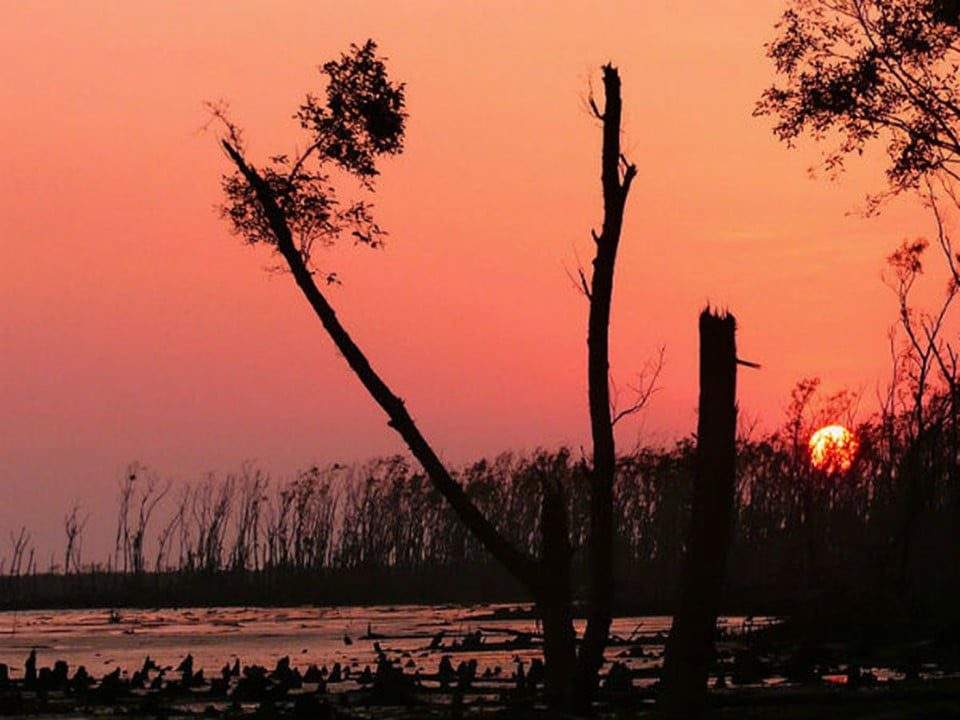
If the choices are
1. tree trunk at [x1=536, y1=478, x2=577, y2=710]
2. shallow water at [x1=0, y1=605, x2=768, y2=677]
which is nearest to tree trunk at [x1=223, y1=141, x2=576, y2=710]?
tree trunk at [x1=536, y1=478, x2=577, y2=710]

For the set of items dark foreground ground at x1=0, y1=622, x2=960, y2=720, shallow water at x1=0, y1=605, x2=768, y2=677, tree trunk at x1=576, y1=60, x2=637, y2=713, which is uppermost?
tree trunk at x1=576, y1=60, x2=637, y2=713

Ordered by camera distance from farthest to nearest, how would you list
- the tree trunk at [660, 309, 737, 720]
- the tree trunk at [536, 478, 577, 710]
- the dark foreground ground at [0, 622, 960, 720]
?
the tree trunk at [536, 478, 577, 710] < the dark foreground ground at [0, 622, 960, 720] < the tree trunk at [660, 309, 737, 720]

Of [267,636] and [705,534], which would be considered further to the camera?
[267,636]

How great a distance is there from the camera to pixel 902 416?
7312 centimetres

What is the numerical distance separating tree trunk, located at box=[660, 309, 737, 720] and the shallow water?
13273 millimetres

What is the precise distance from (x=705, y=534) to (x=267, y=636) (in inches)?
1573

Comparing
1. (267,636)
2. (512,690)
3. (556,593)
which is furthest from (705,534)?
(267,636)

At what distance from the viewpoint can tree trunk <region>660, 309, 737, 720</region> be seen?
16781mm

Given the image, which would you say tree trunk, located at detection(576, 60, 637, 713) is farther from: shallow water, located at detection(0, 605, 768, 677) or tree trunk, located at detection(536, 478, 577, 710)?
shallow water, located at detection(0, 605, 768, 677)

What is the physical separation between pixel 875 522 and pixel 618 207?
146 feet

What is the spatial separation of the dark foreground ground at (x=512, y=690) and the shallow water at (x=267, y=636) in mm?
3597

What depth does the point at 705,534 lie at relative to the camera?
16.8 m

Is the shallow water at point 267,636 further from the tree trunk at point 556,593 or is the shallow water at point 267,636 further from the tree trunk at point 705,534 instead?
the tree trunk at point 705,534

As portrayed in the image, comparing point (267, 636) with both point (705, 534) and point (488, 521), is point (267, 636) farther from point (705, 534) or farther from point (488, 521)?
point (705, 534)
